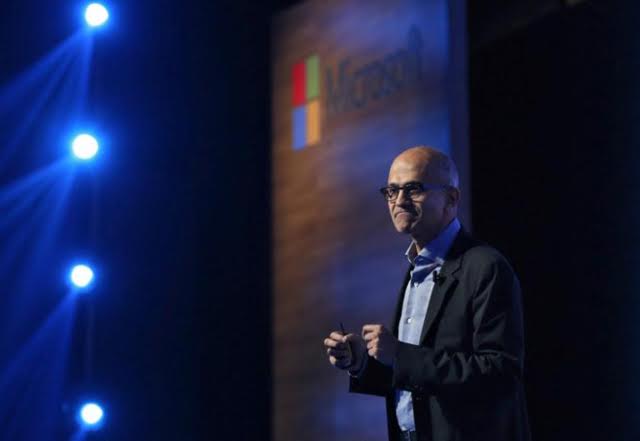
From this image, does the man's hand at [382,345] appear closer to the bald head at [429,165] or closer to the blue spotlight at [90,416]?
the bald head at [429,165]

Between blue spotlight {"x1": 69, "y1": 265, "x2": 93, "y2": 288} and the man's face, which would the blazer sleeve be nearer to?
the man's face

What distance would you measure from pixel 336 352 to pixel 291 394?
2.38 meters

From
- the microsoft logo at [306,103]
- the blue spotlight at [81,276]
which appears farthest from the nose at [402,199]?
the microsoft logo at [306,103]

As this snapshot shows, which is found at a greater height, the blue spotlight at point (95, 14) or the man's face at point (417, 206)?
the blue spotlight at point (95, 14)

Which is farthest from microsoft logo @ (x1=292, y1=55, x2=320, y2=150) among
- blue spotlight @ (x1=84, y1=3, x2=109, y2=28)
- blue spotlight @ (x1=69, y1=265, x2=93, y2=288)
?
blue spotlight @ (x1=69, y1=265, x2=93, y2=288)

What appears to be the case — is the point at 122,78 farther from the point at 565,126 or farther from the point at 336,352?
the point at 336,352

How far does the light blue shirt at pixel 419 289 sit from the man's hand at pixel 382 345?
184 millimetres

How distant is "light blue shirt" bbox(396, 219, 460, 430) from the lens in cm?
233

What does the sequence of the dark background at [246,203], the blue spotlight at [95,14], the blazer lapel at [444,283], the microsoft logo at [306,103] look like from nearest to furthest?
1. the blazer lapel at [444,283]
2. the dark background at [246,203]
3. the blue spotlight at [95,14]
4. the microsoft logo at [306,103]

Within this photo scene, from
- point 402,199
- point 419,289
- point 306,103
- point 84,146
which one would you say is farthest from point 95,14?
point 419,289

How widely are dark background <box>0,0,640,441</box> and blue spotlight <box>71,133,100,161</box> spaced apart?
0.10 metres

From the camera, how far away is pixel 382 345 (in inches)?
84.0

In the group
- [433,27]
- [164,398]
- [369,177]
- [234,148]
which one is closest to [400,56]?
[433,27]

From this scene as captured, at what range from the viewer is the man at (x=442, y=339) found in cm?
214
